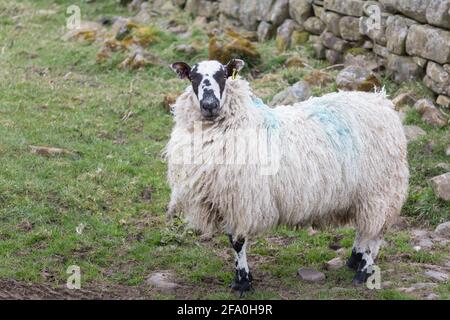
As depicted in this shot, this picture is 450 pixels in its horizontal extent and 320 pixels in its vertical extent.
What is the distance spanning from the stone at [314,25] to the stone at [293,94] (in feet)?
7.63

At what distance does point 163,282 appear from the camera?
7496 mm

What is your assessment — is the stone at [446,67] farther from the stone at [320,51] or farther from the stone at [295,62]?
the stone at [320,51]

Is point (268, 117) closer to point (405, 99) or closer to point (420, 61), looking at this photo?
point (405, 99)

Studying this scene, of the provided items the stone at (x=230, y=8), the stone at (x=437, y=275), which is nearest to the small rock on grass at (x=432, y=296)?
the stone at (x=437, y=275)

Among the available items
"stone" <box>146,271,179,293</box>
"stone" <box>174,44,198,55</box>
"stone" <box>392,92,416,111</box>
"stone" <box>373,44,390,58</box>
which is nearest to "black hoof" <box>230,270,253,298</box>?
"stone" <box>146,271,179,293</box>

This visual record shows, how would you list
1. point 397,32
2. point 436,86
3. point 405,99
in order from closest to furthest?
point 436,86, point 405,99, point 397,32

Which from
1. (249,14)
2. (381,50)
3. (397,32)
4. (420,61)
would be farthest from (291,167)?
(249,14)

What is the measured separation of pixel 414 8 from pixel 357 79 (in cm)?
130

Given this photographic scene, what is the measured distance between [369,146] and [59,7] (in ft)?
44.8

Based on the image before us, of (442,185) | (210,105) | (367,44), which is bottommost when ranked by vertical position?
(442,185)

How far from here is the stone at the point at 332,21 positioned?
13.2 meters

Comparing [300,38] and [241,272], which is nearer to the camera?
[241,272]

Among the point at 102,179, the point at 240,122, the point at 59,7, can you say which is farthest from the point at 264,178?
the point at 59,7

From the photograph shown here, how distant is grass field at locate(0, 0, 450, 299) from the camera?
7613 millimetres
